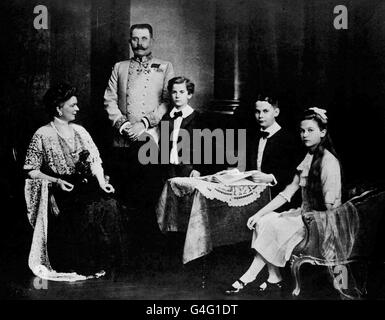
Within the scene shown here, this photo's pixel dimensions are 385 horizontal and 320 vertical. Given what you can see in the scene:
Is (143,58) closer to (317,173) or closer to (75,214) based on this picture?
(75,214)

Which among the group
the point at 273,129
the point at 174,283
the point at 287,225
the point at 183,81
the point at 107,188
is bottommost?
the point at 174,283

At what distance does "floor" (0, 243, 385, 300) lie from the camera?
184 inches

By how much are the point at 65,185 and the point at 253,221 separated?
5.93 ft

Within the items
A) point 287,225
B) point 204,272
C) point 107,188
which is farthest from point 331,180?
point 107,188

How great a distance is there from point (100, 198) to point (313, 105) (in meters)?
2.21

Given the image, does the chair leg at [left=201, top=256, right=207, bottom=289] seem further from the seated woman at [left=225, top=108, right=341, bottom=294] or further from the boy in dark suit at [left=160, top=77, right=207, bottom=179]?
the boy in dark suit at [left=160, top=77, right=207, bottom=179]

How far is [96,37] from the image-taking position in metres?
4.72

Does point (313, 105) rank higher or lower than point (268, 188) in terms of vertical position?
higher

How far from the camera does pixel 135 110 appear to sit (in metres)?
4.78

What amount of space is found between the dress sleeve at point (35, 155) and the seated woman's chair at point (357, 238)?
8.41ft

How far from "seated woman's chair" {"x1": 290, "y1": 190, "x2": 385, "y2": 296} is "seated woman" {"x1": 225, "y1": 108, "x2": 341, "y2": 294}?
0.07 metres
